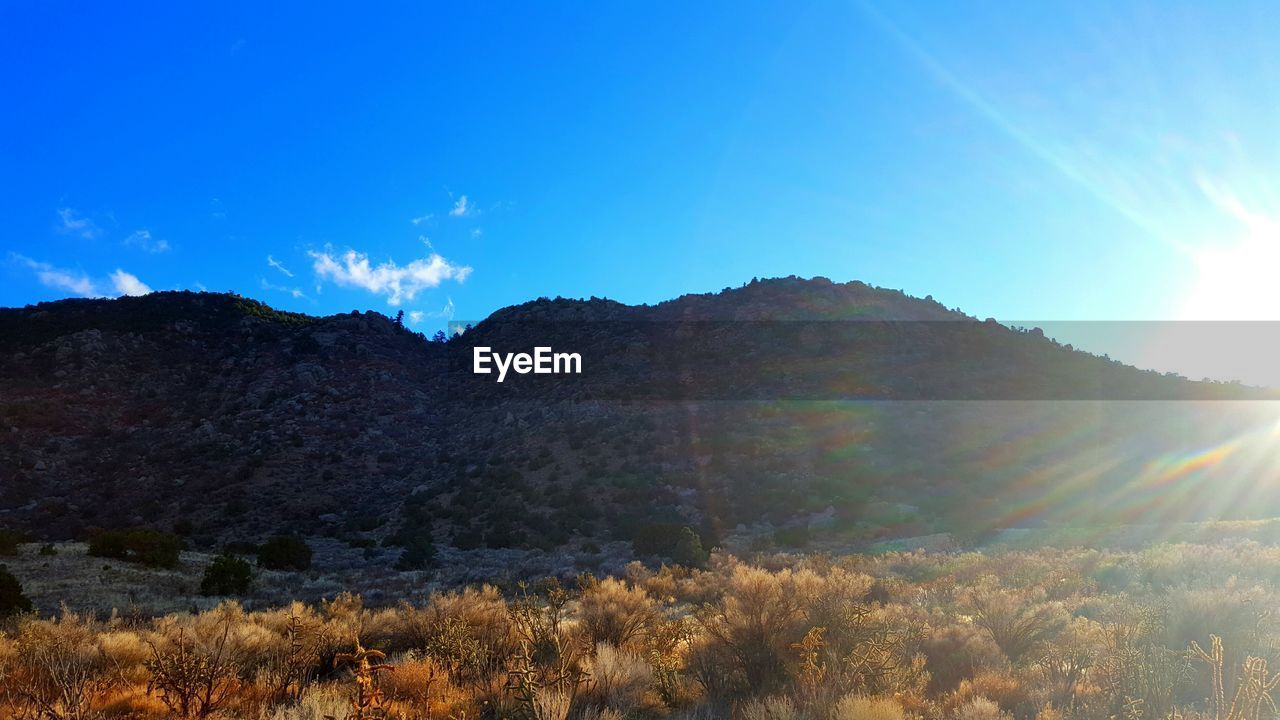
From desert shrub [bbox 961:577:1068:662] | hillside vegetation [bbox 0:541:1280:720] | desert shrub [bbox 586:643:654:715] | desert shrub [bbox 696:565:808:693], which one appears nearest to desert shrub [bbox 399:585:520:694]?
hillside vegetation [bbox 0:541:1280:720]

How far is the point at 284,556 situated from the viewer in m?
20.3

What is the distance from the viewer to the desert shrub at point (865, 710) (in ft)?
16.4

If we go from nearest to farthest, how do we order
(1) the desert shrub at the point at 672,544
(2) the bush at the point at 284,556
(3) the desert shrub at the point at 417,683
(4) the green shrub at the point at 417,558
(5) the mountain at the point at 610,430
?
(3) the desert shrub at the point at 417,683, (2) the bush at the point at 284,556, (1) the desert shrub at the point at 672,544, (4) the green shrub at the point at 417,558, (5) the mountain at the point at 610,430

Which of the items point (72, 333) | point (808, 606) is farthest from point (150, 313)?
point (808, 606)

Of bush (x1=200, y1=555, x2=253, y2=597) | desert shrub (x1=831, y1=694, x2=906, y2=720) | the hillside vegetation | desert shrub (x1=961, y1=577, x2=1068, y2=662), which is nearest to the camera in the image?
desert shrub (x1=831, y1=694, x2=906, y2=720)

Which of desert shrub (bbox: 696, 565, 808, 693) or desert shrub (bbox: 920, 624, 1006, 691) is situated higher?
desert shrub (bbox: 696, 565, 808, 693)

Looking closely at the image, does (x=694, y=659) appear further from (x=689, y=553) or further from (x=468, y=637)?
(x=689, y=553)

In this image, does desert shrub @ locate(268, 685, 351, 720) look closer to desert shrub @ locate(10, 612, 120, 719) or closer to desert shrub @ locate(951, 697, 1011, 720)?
desert shrub @ locate(10, 612, 120, 719)

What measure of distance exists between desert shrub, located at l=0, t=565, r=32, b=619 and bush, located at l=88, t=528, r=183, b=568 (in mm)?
6604

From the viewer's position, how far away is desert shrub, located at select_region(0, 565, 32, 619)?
10766 millimetres

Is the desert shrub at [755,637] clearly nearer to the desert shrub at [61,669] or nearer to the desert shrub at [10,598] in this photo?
the desert shrub at [61,669]

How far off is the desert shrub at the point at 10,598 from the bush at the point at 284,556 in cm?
871

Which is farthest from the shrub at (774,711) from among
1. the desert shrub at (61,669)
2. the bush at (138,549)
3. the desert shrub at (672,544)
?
the bush at (138,549)

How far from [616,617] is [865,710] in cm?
463
